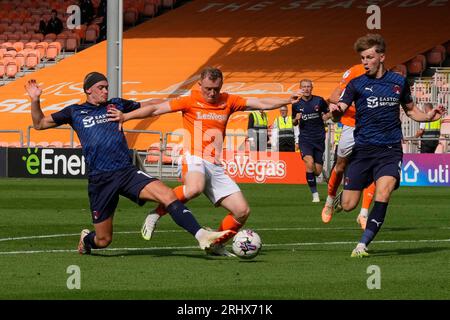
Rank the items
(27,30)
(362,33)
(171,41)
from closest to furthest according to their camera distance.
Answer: (362,33)
(171,41)
(27,30)

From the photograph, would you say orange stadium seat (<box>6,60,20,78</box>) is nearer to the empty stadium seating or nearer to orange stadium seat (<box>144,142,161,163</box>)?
the empty stadium seating

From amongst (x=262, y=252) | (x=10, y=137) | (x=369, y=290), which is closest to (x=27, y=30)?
(x=10, y=137)

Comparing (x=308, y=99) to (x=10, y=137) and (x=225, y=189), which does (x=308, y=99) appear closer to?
(x=225, y=189)

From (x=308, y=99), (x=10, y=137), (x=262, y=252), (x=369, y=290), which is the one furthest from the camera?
(x=10, y=137)

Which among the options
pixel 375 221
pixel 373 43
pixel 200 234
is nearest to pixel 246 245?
pixel 200 234

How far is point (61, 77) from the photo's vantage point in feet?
155

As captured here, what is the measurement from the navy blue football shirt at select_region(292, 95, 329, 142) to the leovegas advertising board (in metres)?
8.19

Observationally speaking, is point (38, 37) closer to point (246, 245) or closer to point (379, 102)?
point (379, 102)

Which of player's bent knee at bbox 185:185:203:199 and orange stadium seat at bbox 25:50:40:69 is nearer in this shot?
player's bent knee at bbox 185:185:203:199

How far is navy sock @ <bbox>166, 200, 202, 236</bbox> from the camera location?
519 inches

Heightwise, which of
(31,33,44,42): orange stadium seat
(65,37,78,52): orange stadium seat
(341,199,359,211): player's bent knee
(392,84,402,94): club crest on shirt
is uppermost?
(392,84,402,94): club crest on shirt

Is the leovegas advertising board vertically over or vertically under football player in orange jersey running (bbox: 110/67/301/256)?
under

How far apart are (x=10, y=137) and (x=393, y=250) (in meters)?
27.4

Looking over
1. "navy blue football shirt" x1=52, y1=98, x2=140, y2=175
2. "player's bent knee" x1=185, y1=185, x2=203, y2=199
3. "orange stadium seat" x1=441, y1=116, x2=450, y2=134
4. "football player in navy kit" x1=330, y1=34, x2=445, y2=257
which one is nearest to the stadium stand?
"orange stadium seat" x1=441, y1=116, x2=450, y2=134
